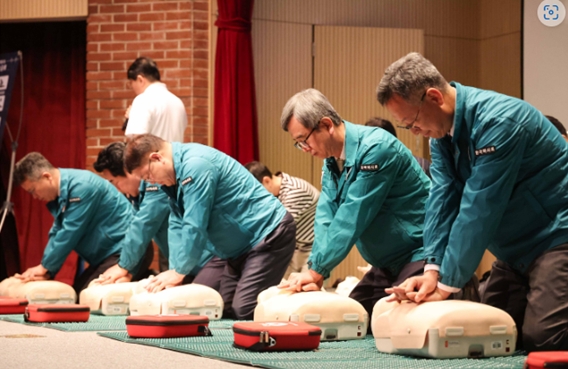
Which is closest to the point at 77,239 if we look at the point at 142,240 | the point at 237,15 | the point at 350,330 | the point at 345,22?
the point at 142,240

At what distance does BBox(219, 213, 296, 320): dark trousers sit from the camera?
421 centimetres

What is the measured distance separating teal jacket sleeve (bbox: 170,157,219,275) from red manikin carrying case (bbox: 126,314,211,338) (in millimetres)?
812

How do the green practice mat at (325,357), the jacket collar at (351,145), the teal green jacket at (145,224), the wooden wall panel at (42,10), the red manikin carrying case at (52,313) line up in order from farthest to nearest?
1. the wooden wall panel at (42,10)
2. the teal green jacket at (145,224)
3. the red manikin carrying case at (52,313)
4. the jacket collar at (351,145)
5. the green practice mat at (325,357)

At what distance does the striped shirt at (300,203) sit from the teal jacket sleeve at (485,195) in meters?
3.05

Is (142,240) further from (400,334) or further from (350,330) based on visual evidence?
(400,334)

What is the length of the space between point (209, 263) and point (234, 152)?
1793 millimetres

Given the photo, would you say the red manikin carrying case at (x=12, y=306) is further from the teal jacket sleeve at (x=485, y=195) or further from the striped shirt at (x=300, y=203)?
the teal jacket sleeve at (x=485, y=195)

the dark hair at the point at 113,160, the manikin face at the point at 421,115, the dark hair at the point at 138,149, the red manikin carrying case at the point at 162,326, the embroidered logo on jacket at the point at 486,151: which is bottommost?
the red manikin carrying case at the point at 162,326

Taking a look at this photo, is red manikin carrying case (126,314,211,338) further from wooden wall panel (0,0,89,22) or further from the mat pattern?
wooden wall panel (0,0,89,22)

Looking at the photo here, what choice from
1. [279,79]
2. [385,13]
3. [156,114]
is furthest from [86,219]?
[385,13]

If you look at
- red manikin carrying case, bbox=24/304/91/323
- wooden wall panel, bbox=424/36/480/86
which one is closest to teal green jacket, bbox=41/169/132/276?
red manikin carrying case, bbox=24/304/91/323

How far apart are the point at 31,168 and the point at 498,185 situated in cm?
355

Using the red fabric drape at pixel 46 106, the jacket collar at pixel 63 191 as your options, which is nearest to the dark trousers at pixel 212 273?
the jacket collar at pixel 63 191

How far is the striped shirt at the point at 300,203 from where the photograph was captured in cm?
564
